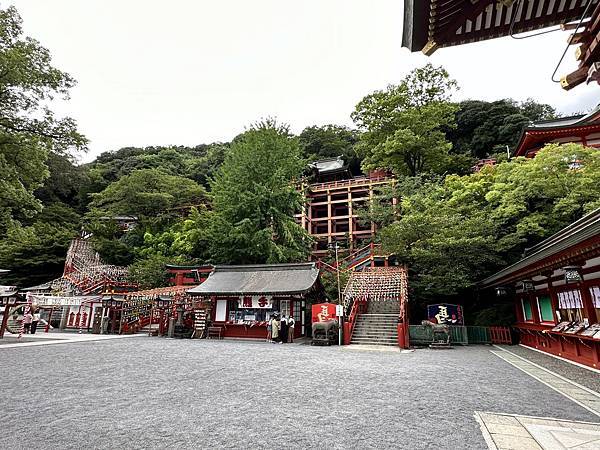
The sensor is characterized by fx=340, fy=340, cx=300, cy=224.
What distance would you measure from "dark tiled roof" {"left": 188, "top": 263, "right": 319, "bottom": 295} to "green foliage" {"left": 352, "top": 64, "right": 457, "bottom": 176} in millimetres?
13652

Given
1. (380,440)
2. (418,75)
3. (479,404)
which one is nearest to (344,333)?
(479,404)

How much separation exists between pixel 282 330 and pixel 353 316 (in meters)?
3.41

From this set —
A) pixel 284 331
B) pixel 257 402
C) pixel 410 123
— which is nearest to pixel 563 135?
pixel 410 123

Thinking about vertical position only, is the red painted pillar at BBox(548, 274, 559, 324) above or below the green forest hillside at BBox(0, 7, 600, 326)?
below

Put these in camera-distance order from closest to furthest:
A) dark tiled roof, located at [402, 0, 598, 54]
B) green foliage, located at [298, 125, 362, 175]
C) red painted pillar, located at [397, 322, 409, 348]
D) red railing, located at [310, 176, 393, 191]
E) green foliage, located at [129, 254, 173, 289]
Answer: dark tiled roof, located at [402, 0, 598, 54] < red painted pillar, located at [397, 322, 409, 348] < green foliage, located at [129, 254, 173, 289] < red railing, located at [310, 176, 393, 191] < green foliage, located at [298, 125, 362, 175]

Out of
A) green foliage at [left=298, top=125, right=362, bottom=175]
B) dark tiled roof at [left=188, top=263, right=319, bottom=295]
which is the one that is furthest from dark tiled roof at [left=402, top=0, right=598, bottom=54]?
green foliage at [left=298, top=125, right=362, bottom=175]

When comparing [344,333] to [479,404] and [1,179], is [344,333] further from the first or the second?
[1,179]

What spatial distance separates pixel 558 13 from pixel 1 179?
17.4 metres

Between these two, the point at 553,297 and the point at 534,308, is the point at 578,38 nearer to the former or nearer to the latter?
the point at 553,297

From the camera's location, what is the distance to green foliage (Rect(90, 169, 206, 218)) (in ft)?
105

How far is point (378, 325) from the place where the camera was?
15.9 metres

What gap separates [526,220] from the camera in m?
15.3

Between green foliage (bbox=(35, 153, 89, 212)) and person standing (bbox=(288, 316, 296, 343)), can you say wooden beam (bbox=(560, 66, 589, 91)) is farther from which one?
green foliage (bbox=(35, 153, 89, 212))

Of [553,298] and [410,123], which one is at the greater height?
[410,123]
